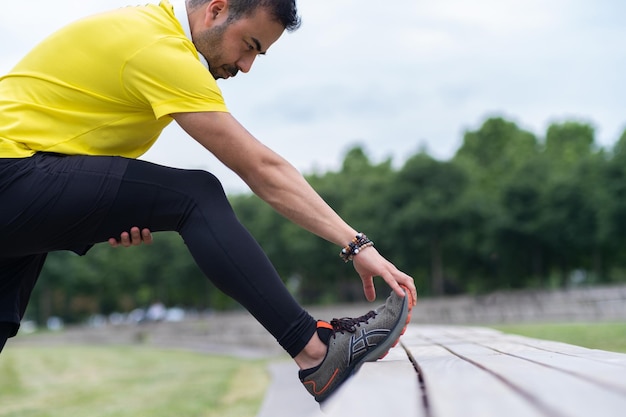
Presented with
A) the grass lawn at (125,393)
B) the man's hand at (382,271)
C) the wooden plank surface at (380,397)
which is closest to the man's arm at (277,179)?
the man's hand at (382,271)

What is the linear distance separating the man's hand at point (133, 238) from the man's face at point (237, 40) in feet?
2.27

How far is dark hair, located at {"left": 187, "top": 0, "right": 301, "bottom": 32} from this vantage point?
8.72 feet

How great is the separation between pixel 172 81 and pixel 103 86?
34 cm

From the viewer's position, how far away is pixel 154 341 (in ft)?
130

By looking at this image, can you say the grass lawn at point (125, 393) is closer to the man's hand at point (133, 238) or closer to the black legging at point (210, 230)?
the man's hand at point (133, 238)

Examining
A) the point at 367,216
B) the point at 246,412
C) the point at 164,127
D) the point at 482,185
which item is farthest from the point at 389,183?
the point at 164,127

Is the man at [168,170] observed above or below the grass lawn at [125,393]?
above

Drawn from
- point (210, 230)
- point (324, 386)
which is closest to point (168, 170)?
point (210, 230)

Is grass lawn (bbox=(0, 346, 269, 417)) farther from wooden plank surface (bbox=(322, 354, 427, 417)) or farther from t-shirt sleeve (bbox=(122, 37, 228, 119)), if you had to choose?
wooden plank surface (bbox=(322, 354, 427, 417))

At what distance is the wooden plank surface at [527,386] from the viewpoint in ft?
4.75

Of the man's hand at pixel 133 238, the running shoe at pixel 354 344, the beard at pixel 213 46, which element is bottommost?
the running shoe at pixel 354 344

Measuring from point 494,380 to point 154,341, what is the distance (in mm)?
39336

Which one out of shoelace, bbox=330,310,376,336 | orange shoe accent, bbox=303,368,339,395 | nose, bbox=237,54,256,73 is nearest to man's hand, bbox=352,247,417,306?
shoelace, bbox=330,310,376,336

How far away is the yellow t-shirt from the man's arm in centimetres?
7
